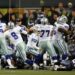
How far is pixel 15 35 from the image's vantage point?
18.3 m

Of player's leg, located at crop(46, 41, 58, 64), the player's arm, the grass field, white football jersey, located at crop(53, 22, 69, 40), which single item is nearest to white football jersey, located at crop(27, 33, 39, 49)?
player's leg, located at crop(46, 41, 58, 64)

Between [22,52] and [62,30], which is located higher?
[62,30]

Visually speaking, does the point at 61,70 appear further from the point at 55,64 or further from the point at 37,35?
the point at 37,35

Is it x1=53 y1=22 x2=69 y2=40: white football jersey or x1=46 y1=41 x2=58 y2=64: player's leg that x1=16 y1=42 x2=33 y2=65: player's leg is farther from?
x1=53 y1=22 x2=69 y2=40: white football jersey

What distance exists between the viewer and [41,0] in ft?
59.9

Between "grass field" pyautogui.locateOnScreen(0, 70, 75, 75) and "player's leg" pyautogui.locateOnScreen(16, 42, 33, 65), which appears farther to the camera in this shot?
"player's leg" pyautogui.locateOnScreen(16, 42, 33, 65)

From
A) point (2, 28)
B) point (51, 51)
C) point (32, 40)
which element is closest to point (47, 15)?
point (32, 40)

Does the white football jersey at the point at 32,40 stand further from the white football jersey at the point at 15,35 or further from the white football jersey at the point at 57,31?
the white football jersey at the point at 57,31

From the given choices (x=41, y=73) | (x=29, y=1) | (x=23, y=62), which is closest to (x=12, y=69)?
(x=23, y=62)

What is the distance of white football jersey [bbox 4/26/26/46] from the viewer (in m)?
18.3

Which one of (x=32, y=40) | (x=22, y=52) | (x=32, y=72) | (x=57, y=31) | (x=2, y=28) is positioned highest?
(x=2, y=28)

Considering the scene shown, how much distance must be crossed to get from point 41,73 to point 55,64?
3.69 ft

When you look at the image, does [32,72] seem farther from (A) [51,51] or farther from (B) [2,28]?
(B) [2,28]

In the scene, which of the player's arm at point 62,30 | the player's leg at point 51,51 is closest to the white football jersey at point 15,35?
the player's leg at point 51,51
